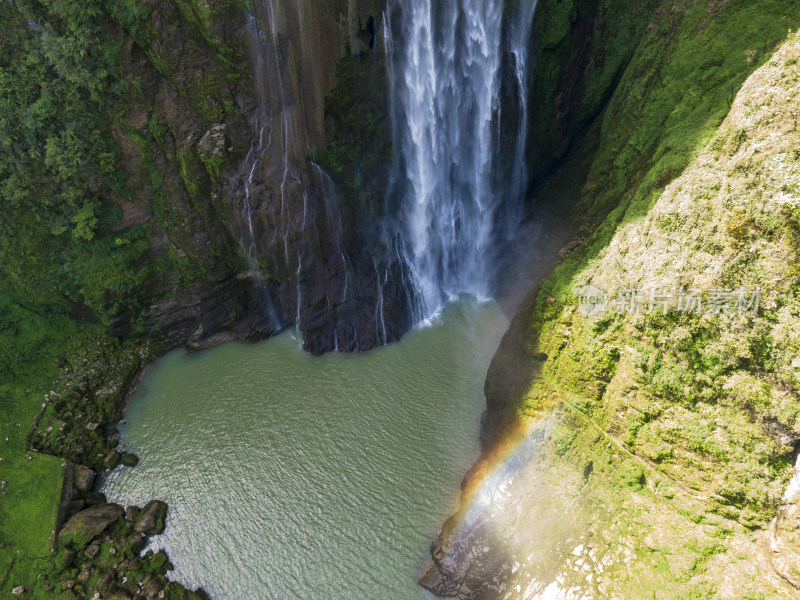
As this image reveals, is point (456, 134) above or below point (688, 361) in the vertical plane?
above

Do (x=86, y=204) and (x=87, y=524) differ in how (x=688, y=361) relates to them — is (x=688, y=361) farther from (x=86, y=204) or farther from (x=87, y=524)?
(x=86, y=204)

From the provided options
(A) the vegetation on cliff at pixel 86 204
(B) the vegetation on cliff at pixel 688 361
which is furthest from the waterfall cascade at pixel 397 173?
(B) the vegetation on cliff at pixel 688 361

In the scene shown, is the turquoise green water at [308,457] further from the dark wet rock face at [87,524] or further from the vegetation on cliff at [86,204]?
the vegetation on cliff at [86,204]

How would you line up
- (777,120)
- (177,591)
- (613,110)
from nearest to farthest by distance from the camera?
1. (777,120)
2. (177,591)
3. (613,110)

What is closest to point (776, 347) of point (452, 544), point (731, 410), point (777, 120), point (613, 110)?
point (731, 410)

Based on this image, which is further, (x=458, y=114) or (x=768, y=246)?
(x=458, y=114)

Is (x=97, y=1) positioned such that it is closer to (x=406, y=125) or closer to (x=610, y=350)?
(x=406, y=125)

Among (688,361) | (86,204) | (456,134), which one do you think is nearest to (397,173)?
(456,134)
